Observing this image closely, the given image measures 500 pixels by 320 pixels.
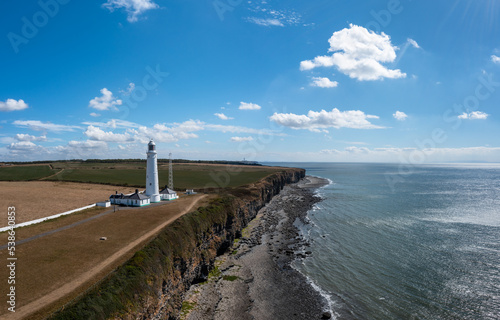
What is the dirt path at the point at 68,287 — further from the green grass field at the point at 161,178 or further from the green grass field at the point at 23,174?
the green grass field at the point at 23,174

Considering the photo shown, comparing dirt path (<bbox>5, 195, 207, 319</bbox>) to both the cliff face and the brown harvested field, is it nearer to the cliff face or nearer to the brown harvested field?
the cliff face

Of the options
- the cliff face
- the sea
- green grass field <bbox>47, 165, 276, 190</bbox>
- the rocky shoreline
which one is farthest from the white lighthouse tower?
the sea

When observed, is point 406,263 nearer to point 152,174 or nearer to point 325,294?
point 325,294

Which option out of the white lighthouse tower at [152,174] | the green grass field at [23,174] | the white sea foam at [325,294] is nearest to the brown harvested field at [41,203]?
the white lighthouse tower at [152,174]

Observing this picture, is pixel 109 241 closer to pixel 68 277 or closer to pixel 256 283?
pixel 68 277

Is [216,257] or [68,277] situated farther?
[216,257]

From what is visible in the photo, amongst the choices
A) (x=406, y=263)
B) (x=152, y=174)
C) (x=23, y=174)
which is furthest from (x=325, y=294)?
(x=23, y=174)

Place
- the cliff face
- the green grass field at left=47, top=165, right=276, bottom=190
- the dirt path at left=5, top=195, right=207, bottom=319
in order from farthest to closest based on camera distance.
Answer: the green grass field at left=47, top=165, right=276, bottom=190
the cliff face
the dirt path at left=5, top=195, right=207, bottom=319

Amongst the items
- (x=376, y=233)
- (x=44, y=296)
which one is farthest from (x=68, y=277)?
(x=376, y=233)
